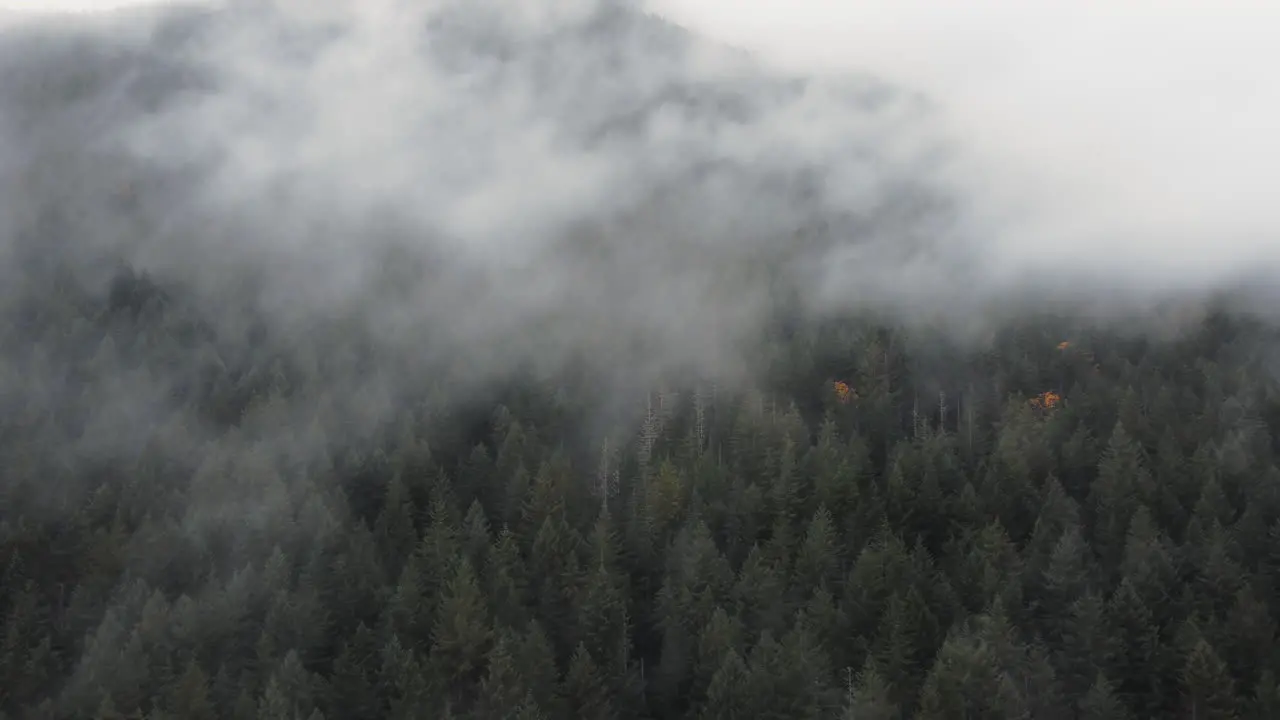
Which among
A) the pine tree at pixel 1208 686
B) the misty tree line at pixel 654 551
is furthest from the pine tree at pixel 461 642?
the pine tree at pixel 1208 686

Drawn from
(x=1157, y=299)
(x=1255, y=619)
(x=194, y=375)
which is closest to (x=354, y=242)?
(x=194, y=375)

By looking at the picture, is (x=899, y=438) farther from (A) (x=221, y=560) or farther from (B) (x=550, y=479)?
(A) (x=221, y=560)

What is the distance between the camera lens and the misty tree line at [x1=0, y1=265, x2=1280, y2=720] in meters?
52.1

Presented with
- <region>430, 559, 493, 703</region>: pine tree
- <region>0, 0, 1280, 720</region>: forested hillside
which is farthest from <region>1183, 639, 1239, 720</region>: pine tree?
<region>430, 559, 493, 703</region>: pine tree

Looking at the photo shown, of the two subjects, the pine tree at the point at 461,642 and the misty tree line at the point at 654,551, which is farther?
the pine tree at the point at 461,642

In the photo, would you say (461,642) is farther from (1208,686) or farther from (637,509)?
(1208,686)

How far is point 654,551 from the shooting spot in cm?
6925

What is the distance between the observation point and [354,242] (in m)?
182

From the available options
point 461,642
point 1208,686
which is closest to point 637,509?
point 461,642

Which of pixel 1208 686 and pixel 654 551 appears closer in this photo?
pixel 1208 686

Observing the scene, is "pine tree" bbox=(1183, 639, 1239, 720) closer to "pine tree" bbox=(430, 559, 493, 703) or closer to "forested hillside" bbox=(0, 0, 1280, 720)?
"forested hillside" bbox=(0, 0, 1280, 720)

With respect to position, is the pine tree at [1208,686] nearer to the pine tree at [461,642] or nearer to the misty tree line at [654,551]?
the misty tree line at [654,551]

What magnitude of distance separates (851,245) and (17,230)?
446ft

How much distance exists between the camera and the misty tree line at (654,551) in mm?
52062
